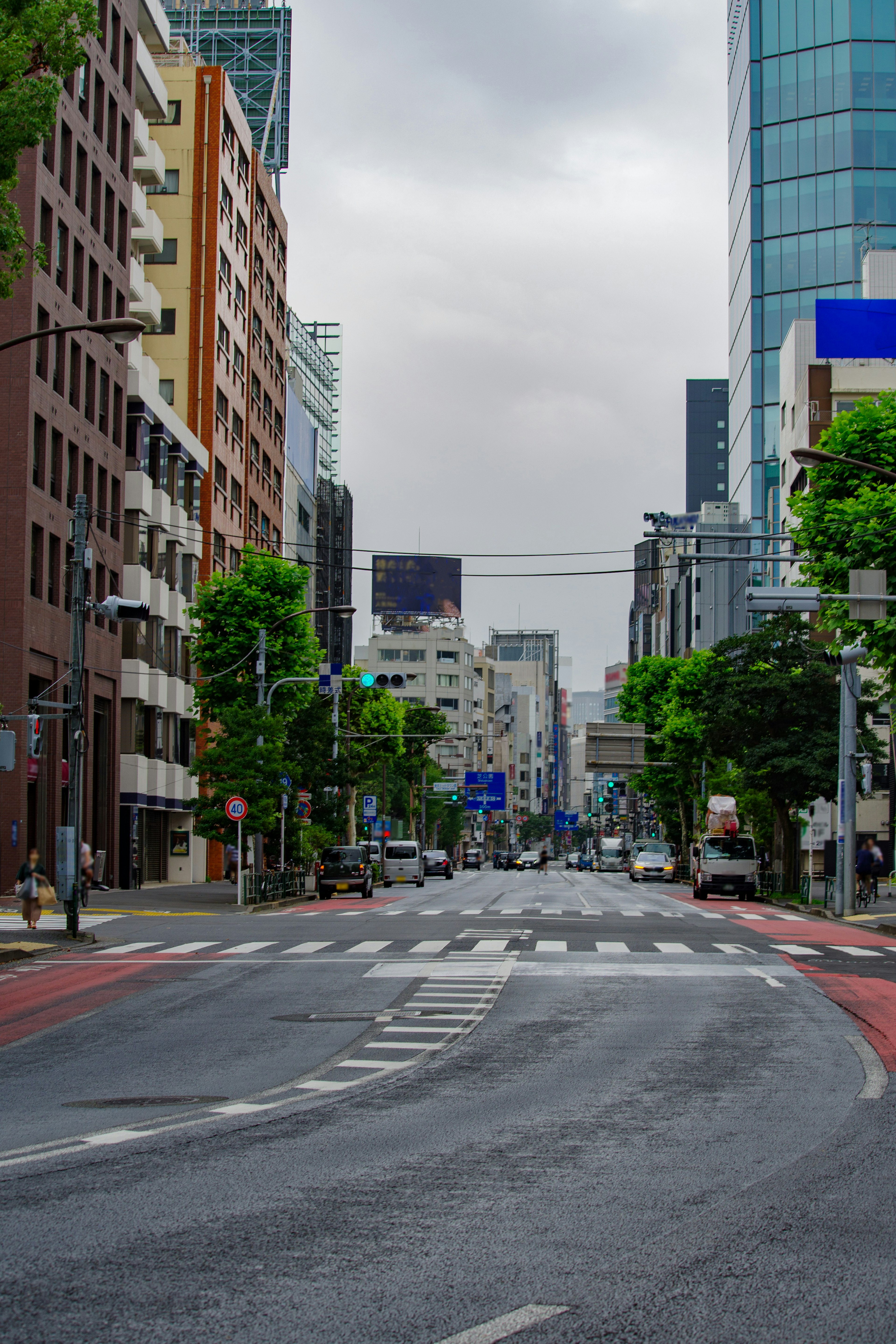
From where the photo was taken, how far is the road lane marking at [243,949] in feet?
80.2

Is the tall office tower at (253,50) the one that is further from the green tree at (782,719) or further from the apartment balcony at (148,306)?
the green tree at (782,719)

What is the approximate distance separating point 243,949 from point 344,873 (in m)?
26.1

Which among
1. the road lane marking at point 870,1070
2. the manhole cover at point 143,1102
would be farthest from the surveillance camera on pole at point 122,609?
the manhole cover at point 143,1102

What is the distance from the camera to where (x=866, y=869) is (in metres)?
45.4

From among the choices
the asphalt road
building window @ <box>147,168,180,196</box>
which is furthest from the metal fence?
building window @ <box>147,168,180,196</box>

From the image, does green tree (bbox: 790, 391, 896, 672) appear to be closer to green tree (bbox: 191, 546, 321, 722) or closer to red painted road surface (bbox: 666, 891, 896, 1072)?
red painted road surface (bbox: 666, 891, 896, 1072)

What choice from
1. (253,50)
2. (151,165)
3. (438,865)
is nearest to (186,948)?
(151,165)

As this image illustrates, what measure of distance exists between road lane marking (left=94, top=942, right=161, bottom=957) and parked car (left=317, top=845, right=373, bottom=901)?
23.9 meters

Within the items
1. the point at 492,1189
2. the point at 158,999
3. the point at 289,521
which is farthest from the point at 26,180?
the point at 289,521

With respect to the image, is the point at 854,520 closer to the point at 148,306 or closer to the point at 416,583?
the point at 416,583

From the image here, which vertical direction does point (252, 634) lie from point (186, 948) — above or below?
above

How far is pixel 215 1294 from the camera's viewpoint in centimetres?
549

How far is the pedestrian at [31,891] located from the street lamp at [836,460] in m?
15.8

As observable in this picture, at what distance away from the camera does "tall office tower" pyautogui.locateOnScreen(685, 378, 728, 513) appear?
18512 centimetres
